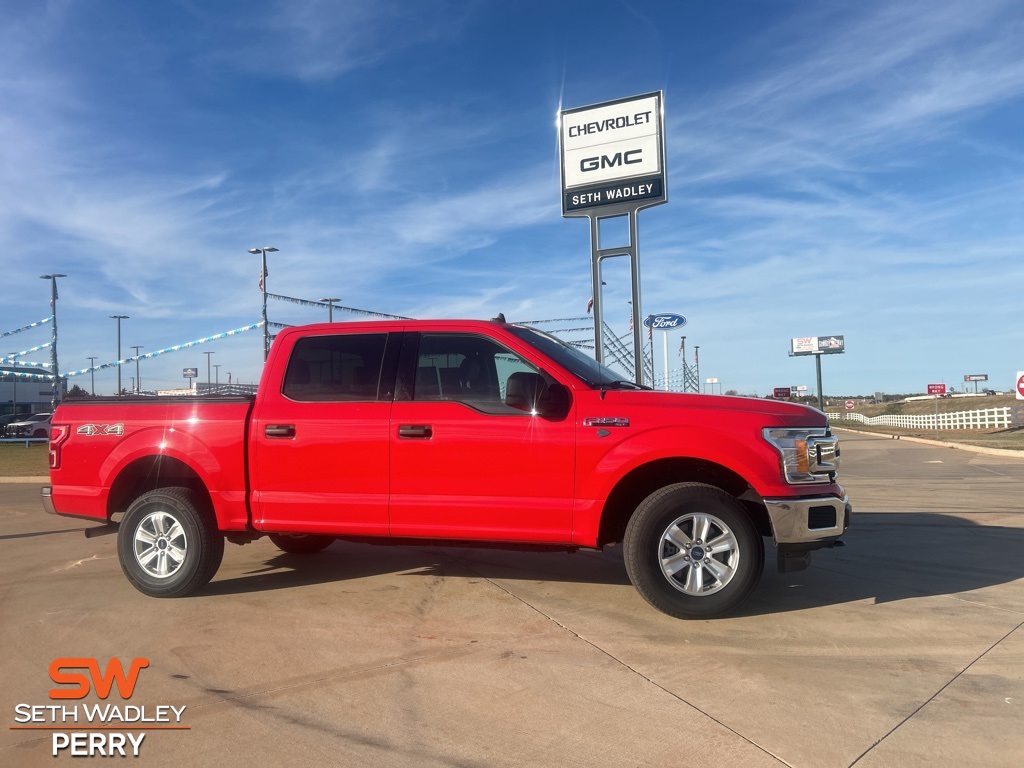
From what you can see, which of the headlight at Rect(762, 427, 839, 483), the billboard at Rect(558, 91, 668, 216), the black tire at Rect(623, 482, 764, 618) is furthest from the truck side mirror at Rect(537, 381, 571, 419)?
the billboard at Rect(558, 91, 668, 216)

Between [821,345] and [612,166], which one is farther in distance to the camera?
A: [821,345]

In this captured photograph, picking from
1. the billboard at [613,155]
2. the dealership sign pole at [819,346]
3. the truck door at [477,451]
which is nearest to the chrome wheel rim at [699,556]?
the truck door at [477,451]

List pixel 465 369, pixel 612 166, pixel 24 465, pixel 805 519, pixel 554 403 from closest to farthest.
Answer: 1. pixel 805 519
2. pixel 554 403
3. pixel 465 369
4. pixel 612 166
5. pixel 24 465

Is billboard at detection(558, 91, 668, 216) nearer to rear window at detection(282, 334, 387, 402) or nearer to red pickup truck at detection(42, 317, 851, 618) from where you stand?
red pickup truck at detection(42, 317, 851, 618)

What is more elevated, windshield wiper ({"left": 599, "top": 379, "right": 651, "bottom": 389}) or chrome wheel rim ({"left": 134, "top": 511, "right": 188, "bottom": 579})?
windshield wiper ({"left": 599, "top": 379, "right": 651, "bottom": 389})

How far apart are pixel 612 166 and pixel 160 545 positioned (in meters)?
9.68

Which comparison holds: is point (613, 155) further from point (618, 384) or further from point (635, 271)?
point (618, 384)

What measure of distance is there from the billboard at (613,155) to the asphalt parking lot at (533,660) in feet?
24.1

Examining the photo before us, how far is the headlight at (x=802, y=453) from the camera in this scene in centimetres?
474

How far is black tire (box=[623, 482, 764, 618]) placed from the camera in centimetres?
478

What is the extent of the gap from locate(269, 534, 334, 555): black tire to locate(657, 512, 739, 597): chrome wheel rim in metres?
3.32

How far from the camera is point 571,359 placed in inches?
217

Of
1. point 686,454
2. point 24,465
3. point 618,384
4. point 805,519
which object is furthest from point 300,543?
point 24,465

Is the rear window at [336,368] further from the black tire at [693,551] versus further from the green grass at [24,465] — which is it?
the green grass at [24,465]
